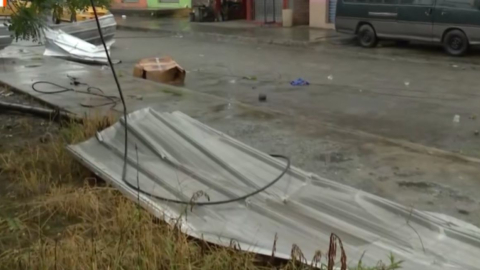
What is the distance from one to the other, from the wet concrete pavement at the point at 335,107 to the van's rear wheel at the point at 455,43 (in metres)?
1.09

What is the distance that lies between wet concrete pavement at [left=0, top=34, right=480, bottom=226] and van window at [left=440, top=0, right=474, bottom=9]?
1672mm

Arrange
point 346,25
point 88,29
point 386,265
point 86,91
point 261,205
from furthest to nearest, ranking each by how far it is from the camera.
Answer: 1. point 346,25
2. point 88,29
3. point 86,91
4. point 261,205
5. point 386,265

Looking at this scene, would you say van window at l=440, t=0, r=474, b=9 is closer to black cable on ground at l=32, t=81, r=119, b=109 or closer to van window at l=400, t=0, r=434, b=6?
van window at l=400, t=0, r=434, b=6

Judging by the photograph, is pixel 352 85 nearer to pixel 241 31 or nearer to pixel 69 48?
pixel 69 48

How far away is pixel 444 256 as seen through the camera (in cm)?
430

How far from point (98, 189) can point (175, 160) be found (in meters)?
0.78

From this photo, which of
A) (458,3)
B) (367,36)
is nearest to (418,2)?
(458,3)

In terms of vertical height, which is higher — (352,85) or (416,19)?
(416,19)

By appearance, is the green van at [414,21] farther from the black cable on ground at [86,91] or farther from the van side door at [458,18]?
the black cable on ground at [86,91]

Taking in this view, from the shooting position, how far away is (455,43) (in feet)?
52.0

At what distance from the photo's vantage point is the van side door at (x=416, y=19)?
1612cm

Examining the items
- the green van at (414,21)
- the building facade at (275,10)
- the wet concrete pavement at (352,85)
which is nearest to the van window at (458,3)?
the green van at (414,21)

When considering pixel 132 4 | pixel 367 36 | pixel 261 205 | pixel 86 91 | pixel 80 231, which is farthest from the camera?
pixel 132 4

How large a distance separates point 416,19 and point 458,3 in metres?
1.13
